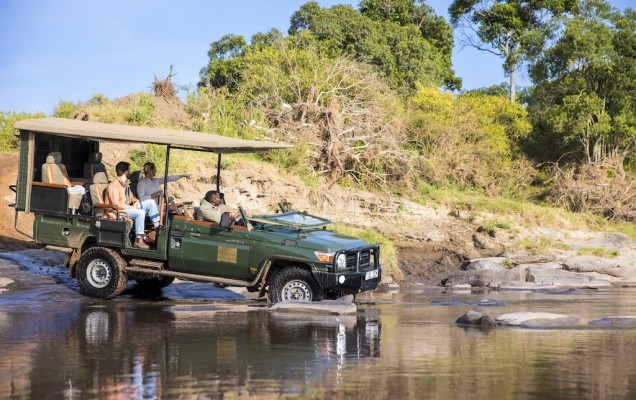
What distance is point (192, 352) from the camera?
1047cm

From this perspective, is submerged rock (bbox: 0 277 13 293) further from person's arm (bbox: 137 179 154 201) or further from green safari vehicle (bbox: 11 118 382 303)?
person's arm (bbox: 137 179 154 201)

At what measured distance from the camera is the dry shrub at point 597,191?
32.3m

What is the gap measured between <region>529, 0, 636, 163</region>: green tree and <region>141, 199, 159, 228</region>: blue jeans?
21378mm

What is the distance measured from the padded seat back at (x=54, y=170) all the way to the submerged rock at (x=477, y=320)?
7.26 meters

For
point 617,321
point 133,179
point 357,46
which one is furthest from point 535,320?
point 357,46

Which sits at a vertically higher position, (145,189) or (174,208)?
(145,189)

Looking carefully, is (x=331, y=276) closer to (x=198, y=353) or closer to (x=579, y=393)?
(x=198, y=353)

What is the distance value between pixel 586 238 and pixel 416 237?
5386 mm

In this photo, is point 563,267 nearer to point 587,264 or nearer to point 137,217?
point 587,264

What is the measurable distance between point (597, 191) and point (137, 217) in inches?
839

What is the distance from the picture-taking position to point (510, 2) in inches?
1858

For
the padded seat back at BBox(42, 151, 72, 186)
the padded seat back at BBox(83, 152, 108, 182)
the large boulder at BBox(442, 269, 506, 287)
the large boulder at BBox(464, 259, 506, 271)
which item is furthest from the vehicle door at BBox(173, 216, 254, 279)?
the large boulder at BBox(464, 259, 506, 271)

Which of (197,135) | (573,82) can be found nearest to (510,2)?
(573,82)

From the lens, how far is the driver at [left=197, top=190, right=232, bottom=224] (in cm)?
1514
